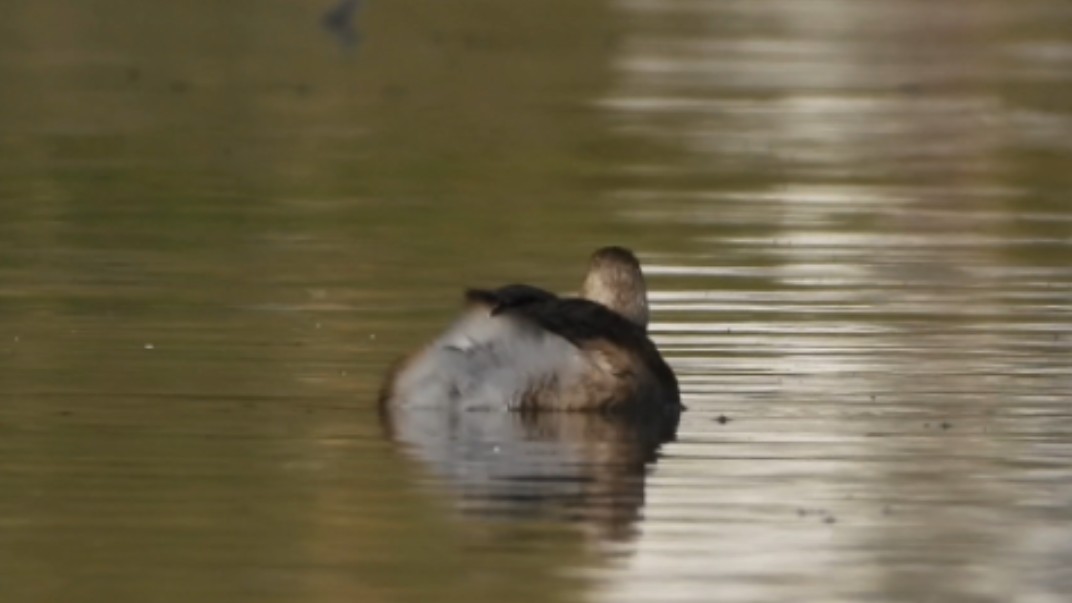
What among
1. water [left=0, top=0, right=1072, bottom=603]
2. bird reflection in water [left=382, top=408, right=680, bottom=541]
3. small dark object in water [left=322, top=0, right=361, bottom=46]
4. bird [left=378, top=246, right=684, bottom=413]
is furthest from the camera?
small dark object in water [left=322, top=0, right=361, bottom=46]

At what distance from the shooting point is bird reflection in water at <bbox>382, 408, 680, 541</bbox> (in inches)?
407

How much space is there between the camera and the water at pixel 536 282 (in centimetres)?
965

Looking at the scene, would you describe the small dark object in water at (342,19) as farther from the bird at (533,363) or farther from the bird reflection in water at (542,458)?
the bird reflection in water at (542,458)

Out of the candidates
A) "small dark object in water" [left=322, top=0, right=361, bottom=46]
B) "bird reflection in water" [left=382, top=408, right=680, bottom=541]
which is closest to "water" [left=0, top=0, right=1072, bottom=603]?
"bird reflection in water" [left=382, top=408, right=680, bottom=541]

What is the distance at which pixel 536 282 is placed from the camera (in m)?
16.7

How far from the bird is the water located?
0.37 ft

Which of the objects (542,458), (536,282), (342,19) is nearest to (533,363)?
(542,458)

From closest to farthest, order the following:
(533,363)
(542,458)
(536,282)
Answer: (542,458), (533,363), (536,282)

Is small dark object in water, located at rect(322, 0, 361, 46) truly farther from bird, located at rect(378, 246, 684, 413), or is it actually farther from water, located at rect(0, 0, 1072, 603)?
bird, located at rect(378, 246, 684, 413)

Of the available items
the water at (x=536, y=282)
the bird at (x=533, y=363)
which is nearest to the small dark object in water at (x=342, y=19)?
the water at (x=536, y=282)

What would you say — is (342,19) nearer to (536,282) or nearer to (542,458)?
Answer: (536,282)

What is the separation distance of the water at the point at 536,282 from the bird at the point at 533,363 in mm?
111

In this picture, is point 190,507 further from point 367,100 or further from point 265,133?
point 367,100

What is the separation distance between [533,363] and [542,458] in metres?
0.80
